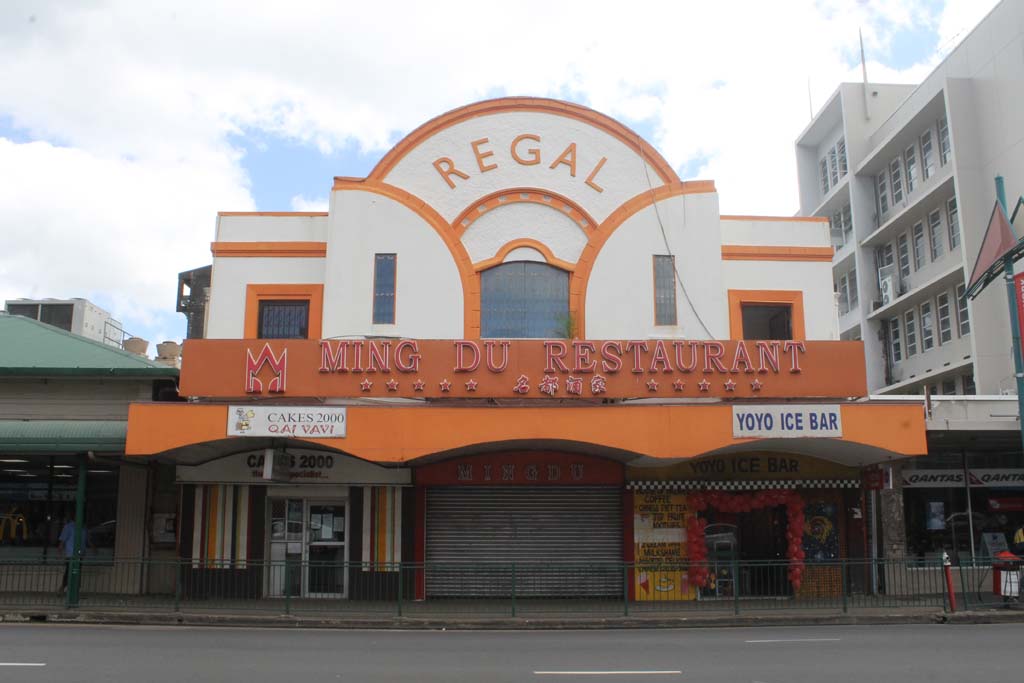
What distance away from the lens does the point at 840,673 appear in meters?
11.2

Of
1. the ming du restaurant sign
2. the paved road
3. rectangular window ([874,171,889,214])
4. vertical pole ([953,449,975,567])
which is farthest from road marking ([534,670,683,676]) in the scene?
rectangular window ([874,171,889,214])

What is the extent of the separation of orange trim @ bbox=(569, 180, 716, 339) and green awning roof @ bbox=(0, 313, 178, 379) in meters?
9.27

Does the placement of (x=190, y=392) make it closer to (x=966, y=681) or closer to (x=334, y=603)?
(x=334, y=603)

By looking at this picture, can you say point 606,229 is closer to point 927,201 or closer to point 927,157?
point 927,201

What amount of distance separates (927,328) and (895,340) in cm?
326

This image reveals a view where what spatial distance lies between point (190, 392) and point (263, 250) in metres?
4.28

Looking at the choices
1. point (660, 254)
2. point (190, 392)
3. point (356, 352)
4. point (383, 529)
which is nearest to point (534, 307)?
point (660, 254)

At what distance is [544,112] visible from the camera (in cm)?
2278

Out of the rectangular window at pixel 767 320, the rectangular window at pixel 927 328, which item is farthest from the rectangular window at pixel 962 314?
the rectangular window at pixel 767 320

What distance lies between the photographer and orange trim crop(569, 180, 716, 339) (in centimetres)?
2191

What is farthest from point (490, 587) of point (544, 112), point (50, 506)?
point (544, 112)

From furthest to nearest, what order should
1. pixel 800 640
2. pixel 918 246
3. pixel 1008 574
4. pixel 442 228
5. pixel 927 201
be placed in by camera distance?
1. pixel 918 246
2. pixel 927 201
3. pixel 442 228
4. pixel 1008 574
5. pixel 800 640

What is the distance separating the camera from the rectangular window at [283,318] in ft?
73.2

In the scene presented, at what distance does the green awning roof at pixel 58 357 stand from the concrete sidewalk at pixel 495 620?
5520 millimetres
